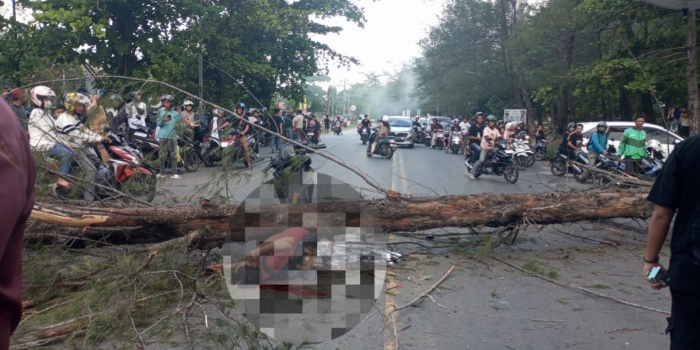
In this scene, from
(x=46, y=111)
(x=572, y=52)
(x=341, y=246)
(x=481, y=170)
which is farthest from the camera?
(x=572, y=52)

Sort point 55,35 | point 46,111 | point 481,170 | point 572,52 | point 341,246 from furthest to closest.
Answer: point 572,52
point 481,170
point 55,35
point 46,111
point 341,246

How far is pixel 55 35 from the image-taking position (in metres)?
13.6

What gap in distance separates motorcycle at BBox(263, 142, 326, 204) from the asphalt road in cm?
16

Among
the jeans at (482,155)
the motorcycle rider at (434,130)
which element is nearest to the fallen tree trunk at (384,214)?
the jeans at (482,155)

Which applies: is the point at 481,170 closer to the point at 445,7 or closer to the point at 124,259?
the point at 124,259

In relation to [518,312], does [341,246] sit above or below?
above

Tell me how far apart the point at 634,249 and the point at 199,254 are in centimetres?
484

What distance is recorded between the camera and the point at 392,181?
13234 mm

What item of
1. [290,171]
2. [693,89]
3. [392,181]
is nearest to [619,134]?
[693,89]

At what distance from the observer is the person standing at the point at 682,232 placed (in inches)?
98.9

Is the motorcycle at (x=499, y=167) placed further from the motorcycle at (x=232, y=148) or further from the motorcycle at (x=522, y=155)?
the motorcycle at (x=232, y=148)

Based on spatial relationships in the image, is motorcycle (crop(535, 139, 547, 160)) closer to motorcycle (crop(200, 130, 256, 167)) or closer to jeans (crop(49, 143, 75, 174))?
motorcycle (crop(200, 130, 256, 167))

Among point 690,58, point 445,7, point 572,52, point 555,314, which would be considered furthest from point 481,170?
point 445,7

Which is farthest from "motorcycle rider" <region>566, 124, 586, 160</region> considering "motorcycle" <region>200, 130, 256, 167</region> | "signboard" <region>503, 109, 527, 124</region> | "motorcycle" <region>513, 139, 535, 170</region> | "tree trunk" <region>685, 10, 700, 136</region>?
"signboard" <region>503, 109, 527, 124</region>
